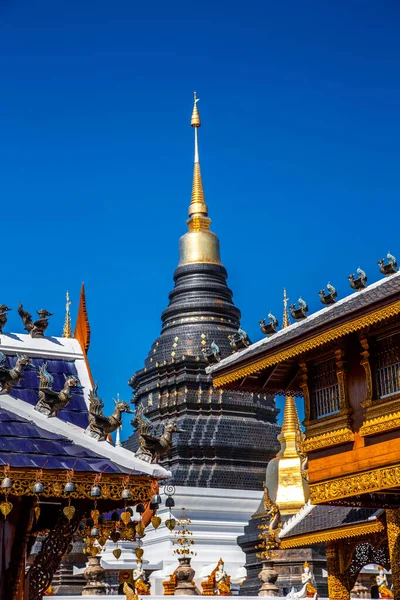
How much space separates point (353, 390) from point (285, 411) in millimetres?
22707

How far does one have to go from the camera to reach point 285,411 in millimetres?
37500

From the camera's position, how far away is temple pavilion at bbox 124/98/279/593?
36.3 meters

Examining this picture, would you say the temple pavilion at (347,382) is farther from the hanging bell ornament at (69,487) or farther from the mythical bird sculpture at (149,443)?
the hanging bell ornament at (69,487)

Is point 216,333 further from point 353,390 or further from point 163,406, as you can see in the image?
point 353,390

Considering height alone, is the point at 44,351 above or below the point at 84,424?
above

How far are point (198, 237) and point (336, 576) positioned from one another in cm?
2591

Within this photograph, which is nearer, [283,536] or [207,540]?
[283,536]

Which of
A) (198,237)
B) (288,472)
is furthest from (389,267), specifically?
(198,237)

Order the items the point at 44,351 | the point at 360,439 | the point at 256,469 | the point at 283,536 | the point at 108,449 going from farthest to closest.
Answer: the point at 256,469 < the point at 283,536 < the point at 360,439 < the point at 44,351 < the point at 108,449

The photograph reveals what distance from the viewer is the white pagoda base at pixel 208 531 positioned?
34.4 meters

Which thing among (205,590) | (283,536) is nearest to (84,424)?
(283,536)

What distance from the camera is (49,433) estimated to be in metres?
9.56

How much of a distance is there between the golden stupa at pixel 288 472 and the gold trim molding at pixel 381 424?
18.3 meters

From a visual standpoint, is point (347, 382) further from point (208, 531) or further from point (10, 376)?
point (208, 531)
